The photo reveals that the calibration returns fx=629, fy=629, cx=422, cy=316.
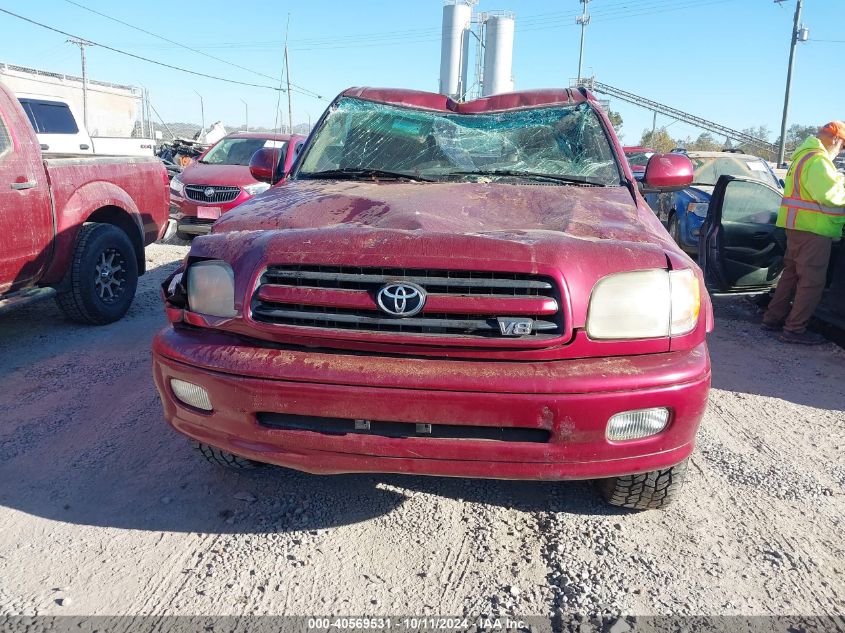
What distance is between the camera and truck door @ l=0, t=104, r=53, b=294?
4.41m

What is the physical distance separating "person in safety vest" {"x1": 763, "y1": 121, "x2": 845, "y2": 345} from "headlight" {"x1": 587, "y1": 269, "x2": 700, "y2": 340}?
381 cm

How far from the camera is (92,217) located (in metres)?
5.54

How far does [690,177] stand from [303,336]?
253 cm

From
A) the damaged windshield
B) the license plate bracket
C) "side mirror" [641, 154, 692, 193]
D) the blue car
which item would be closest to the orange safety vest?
the blue car

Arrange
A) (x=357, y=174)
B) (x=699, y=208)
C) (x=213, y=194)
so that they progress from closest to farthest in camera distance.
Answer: (x=357, y=174), (x=699, y=208), (x=213, y=194)

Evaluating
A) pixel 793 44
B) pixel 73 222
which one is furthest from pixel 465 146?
pixel 793 44

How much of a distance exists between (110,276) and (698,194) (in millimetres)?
7068

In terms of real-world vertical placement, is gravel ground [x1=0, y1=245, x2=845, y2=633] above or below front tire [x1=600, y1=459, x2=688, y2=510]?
below

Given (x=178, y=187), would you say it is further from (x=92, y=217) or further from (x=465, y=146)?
(x=465, y=146)

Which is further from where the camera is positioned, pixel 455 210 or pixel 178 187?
pixel 178 187

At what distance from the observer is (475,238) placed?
227 cm

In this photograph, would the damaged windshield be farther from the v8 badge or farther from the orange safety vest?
the orange safety vest

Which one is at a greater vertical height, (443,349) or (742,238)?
(742,238)

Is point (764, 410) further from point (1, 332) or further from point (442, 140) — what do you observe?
point (1, 332)
